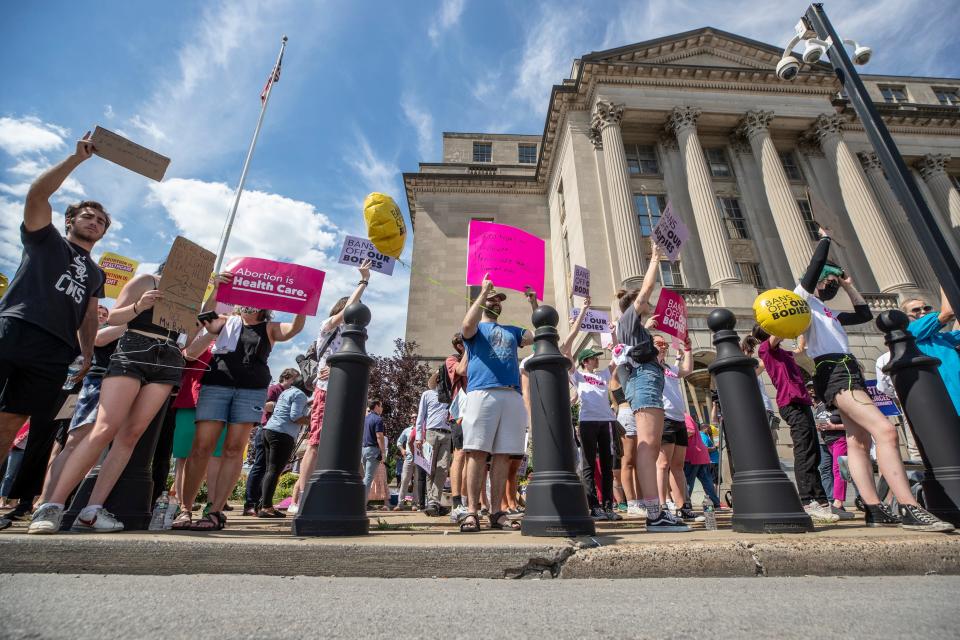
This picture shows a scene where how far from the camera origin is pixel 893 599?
1679mm

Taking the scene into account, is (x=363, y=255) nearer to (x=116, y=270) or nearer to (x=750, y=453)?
(x=116, y=270)

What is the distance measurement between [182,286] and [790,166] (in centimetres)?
2778

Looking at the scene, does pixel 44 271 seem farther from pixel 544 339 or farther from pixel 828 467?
pixel 828 467

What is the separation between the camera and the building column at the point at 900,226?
20781 mm

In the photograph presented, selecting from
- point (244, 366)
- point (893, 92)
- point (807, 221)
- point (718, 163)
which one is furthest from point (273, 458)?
point (893, 92)

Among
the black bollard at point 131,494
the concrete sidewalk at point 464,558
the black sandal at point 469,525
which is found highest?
the black bollard at point 131,494

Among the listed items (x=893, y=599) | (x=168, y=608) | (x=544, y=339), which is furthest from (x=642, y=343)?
(x=168, y=608)

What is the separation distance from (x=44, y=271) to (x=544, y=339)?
3379 mm

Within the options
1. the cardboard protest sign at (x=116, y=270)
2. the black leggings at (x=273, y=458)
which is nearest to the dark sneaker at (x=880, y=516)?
the black leggings at (x=273, y=458)

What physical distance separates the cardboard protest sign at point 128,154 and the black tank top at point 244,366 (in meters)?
1.44

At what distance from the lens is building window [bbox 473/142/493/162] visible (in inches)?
1162

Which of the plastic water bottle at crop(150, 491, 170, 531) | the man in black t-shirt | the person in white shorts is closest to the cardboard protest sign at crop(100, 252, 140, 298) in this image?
the man in black t-shirt

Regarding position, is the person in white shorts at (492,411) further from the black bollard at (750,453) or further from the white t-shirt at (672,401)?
the white t-shirt at (672,401)

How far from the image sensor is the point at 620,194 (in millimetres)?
18938
